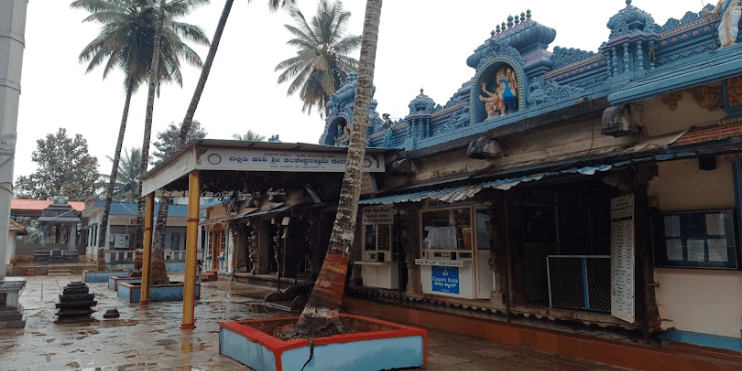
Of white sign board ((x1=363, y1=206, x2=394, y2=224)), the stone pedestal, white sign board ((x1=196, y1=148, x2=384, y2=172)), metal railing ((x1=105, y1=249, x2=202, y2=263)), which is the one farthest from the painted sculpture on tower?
metal railing ((x1=105, y1=249, x2=202, y2=263))

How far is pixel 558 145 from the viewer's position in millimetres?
8609

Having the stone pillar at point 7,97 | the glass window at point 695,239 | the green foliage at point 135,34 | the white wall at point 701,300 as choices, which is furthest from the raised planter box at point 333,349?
the green foliage at point 135,34

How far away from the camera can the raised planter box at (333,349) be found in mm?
5828

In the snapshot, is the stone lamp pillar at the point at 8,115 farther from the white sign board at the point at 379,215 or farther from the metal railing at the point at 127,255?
the metal railing at the point at 127,255

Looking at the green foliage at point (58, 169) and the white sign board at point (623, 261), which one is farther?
the green foliage at point (58, 169)

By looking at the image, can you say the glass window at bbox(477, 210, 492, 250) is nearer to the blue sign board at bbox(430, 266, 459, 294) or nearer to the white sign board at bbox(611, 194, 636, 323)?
the blue sign board at bbox(430, 266, 459, 294)

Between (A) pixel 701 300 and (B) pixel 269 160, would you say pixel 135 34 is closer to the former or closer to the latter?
(B) pixel 269 160

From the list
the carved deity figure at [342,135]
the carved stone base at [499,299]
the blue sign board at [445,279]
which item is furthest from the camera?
the carved deity figure at [342,135]

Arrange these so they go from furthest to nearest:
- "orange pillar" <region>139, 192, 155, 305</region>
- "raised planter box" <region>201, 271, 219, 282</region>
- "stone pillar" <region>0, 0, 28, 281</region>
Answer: "raised planter box" <region>201, 271, 219, 282</region> → "orange pillar" <region>139, 192, 155, 305</region> → "stone pillar" <region>0, 0, 28, 281</region>

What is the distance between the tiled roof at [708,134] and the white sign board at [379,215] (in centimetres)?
668

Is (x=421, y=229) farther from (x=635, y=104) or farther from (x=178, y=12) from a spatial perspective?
(x=178, y=12)

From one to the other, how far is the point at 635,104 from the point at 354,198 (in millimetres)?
4277

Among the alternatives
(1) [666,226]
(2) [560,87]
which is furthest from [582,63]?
(1) [666,226]

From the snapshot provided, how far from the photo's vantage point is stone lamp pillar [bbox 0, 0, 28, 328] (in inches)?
400
